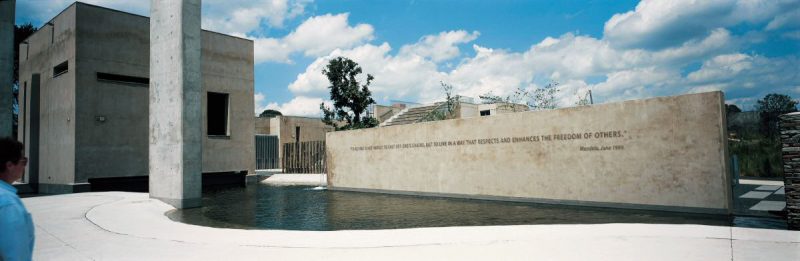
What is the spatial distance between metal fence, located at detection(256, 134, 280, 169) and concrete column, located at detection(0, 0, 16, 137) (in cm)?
1938

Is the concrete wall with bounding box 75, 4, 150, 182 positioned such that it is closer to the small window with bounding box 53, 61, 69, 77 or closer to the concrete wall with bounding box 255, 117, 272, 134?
the small window with bounding box 53, 61, 69, 77

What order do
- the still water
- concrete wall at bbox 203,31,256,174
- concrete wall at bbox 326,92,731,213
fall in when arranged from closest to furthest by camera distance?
the still water
concrete wall at bbox 326,92,731,213
concrete wall at bbox 203,31,256,174

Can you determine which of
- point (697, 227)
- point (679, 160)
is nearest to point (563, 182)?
point (679, 160)

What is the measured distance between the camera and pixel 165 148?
10.8 metres

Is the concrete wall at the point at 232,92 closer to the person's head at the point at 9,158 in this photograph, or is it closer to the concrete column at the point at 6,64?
the concrete column at the point at 6,64

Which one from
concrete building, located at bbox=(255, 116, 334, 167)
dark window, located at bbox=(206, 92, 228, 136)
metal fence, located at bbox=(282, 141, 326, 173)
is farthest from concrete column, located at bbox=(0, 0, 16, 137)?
concrete building, located at bbox=(255, 116, 334, 167)

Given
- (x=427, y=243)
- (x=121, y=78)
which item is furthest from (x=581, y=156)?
(x=121, y=78)

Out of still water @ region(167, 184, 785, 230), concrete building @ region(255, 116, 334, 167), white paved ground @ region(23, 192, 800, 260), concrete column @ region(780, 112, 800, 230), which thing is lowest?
still water @ region(167, 184, 785, 230)

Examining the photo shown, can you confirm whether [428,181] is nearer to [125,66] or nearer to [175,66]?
[175,66]

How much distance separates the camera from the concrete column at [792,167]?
621cm

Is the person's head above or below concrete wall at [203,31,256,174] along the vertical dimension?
below

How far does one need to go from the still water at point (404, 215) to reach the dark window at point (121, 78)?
842cm

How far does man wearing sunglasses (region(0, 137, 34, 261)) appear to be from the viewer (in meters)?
1.88

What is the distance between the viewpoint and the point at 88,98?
51.3 feet
